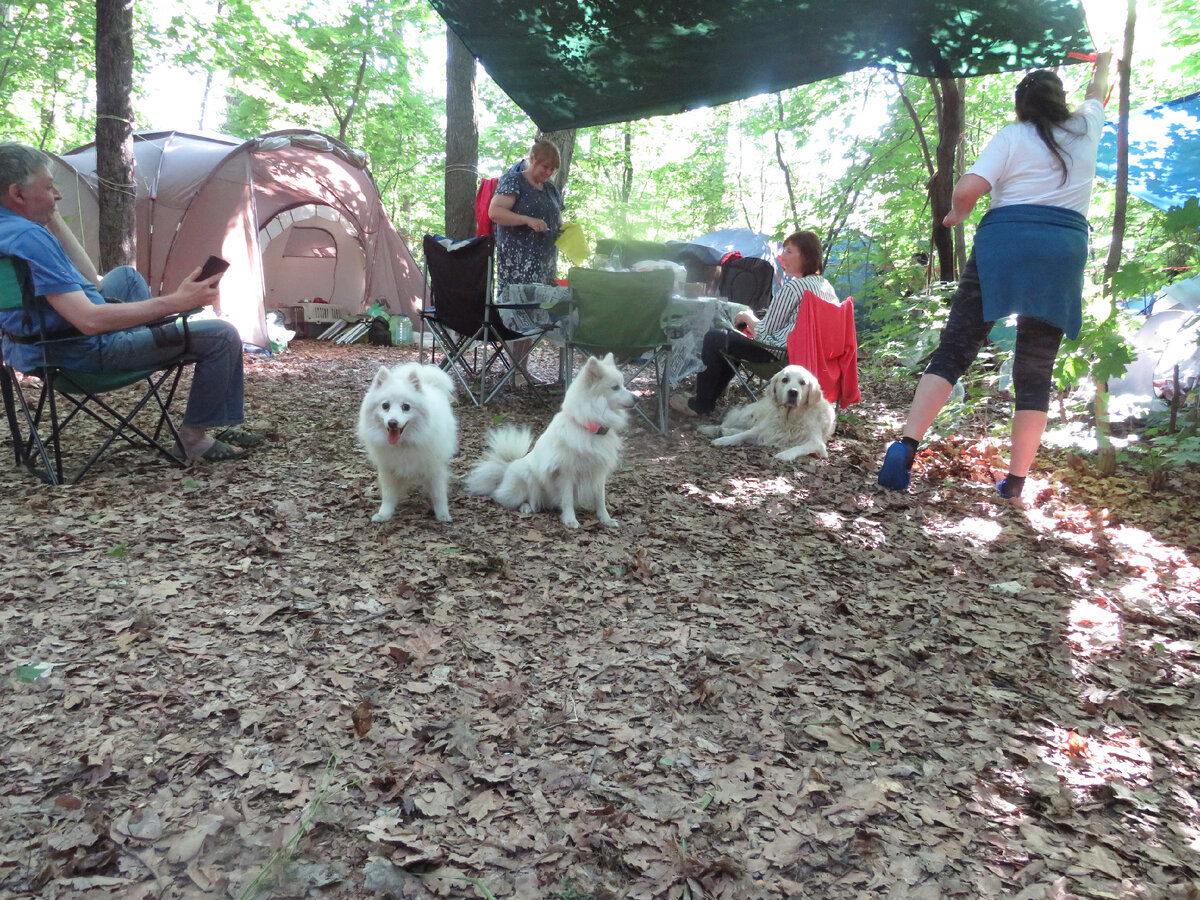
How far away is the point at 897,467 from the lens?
3.50 metres

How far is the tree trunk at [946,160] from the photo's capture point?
6.64 metres

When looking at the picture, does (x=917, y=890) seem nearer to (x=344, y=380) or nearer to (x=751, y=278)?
(x=344, y=380)

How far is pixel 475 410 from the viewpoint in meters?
5.58

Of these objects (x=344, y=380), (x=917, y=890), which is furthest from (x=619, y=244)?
(x=917, y=890)

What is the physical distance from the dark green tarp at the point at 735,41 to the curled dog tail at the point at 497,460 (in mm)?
2178

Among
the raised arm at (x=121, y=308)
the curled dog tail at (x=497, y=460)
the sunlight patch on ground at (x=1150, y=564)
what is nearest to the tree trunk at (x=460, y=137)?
the curled dog tail at (x=497, y=460)

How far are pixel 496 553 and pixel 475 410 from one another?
273 cm

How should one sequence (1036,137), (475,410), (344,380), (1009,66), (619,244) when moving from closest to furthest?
(1036,137) → (1009,66) → (475,410) → (344,380) → (619,244)

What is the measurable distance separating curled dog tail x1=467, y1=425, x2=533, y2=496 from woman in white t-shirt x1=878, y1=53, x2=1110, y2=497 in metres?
2.42

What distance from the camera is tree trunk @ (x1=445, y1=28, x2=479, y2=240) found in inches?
294

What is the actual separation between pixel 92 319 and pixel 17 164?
759 mm

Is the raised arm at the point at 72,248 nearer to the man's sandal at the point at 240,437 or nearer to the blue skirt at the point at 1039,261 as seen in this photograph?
the man's sandal at the point at 240,437

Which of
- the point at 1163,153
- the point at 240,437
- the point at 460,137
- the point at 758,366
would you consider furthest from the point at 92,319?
the point at 1163,153

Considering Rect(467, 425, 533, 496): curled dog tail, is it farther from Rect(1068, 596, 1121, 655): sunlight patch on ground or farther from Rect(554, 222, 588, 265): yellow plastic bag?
Rect(1068, 596, 1121, 655): sunlight patch on ground
